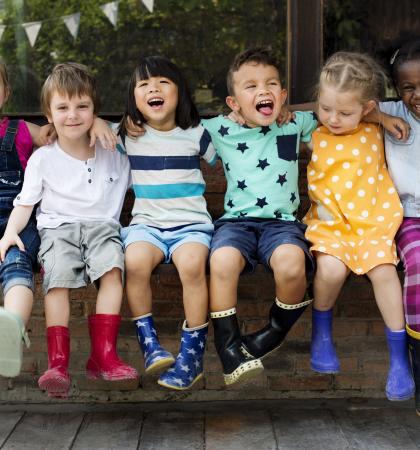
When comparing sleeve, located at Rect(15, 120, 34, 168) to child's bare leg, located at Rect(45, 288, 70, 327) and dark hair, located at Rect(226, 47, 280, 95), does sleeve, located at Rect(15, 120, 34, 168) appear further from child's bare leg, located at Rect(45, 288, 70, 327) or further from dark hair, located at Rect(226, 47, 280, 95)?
dark hair, located at Rect(226, 47, 280, 95)

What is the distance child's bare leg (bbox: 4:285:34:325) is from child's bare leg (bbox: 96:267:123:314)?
257 millimetres

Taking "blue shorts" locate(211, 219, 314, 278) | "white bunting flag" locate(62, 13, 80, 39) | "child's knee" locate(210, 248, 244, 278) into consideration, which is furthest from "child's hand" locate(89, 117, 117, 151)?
"white bunting flag" locate(62, 13, 80, 39)

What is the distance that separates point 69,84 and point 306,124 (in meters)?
0.98

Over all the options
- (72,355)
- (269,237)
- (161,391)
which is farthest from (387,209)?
(72,355)

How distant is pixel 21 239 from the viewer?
295 cm

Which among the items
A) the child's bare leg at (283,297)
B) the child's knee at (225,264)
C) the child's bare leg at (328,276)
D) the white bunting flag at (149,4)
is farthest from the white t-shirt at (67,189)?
the white bunting flag at (149,4)

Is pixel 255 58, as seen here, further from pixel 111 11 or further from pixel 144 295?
pixel 111 11

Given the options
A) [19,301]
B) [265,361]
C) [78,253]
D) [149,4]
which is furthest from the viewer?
[149,4]

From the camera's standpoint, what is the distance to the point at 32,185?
3016 millimetres

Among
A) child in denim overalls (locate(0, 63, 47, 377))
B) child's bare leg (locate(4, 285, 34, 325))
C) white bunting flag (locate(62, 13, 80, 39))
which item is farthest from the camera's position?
white bunting flag (locate(62, 13, 80, 39))

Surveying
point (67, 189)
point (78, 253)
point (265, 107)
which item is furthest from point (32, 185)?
point (265, 107)

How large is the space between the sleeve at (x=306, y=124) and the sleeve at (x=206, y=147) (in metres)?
0.37

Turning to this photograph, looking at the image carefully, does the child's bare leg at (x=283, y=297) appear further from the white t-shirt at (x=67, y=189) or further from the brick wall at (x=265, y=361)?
the white t-shirt at (x=67, y=189)

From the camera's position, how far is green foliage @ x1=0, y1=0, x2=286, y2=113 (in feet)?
16.9
